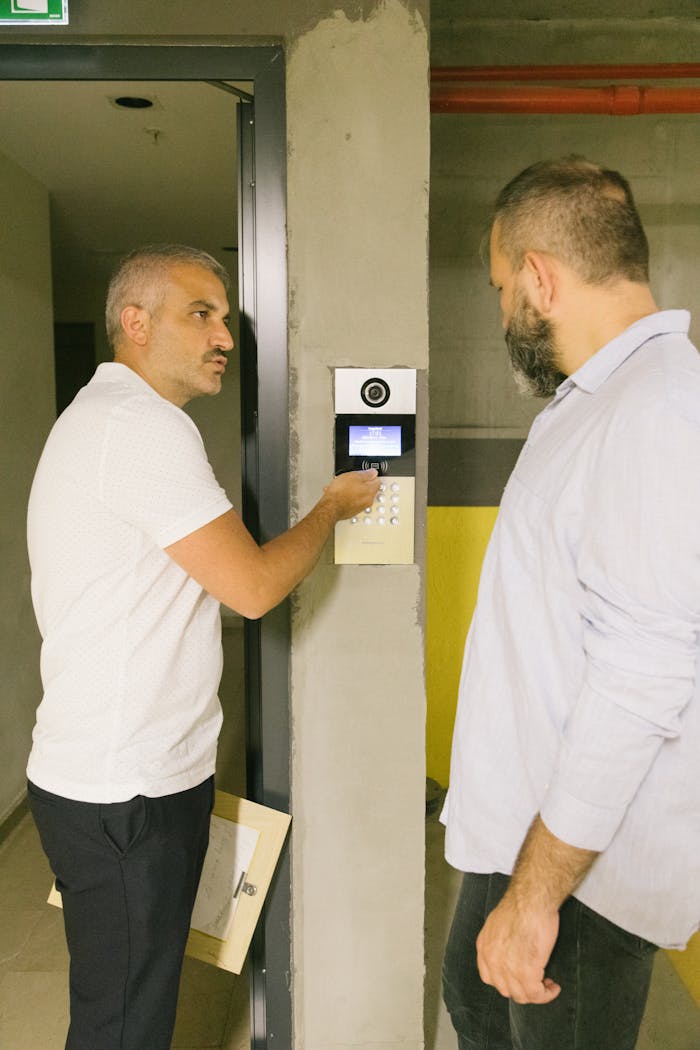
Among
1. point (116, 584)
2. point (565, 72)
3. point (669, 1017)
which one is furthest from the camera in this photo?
point (565, 72)

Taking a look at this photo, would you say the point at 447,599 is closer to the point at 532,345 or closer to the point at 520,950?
the point at 532,345

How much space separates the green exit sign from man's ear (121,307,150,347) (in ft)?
1.96

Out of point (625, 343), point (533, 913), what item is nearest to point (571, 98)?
point (625, 343)

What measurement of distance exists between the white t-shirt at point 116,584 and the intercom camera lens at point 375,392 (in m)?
0.41

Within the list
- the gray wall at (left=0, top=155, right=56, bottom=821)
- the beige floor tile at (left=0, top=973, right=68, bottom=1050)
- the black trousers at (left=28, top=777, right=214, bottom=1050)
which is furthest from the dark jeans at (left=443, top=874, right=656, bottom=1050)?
the gray wall at (left=0, top=155, right=56, bottom=821)

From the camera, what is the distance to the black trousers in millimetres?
1379

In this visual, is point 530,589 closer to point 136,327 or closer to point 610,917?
point 610,917

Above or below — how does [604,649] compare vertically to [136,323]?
below

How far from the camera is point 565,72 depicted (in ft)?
8.57

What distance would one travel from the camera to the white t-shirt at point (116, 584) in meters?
1.33

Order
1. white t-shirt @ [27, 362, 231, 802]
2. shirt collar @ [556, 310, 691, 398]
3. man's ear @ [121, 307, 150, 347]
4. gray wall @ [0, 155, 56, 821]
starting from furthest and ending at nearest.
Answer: gray wall @ [0, 155, 56, 821] < man's ear @ [121, 307, 150, 347] < white t-shirt @ [27, 362, 231, 802] < shirt collar @ [556, 310, 691, 398]

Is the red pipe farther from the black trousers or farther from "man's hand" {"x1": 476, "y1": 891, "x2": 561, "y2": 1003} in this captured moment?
"man's hand" {"x1": 476, "y1": 891, "x2": 561, "y2": 1003}

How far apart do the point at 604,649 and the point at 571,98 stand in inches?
78.0

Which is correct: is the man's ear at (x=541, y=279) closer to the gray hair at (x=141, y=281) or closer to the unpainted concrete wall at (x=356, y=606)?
the unpainted concrete wall at (x=356, y=606)
